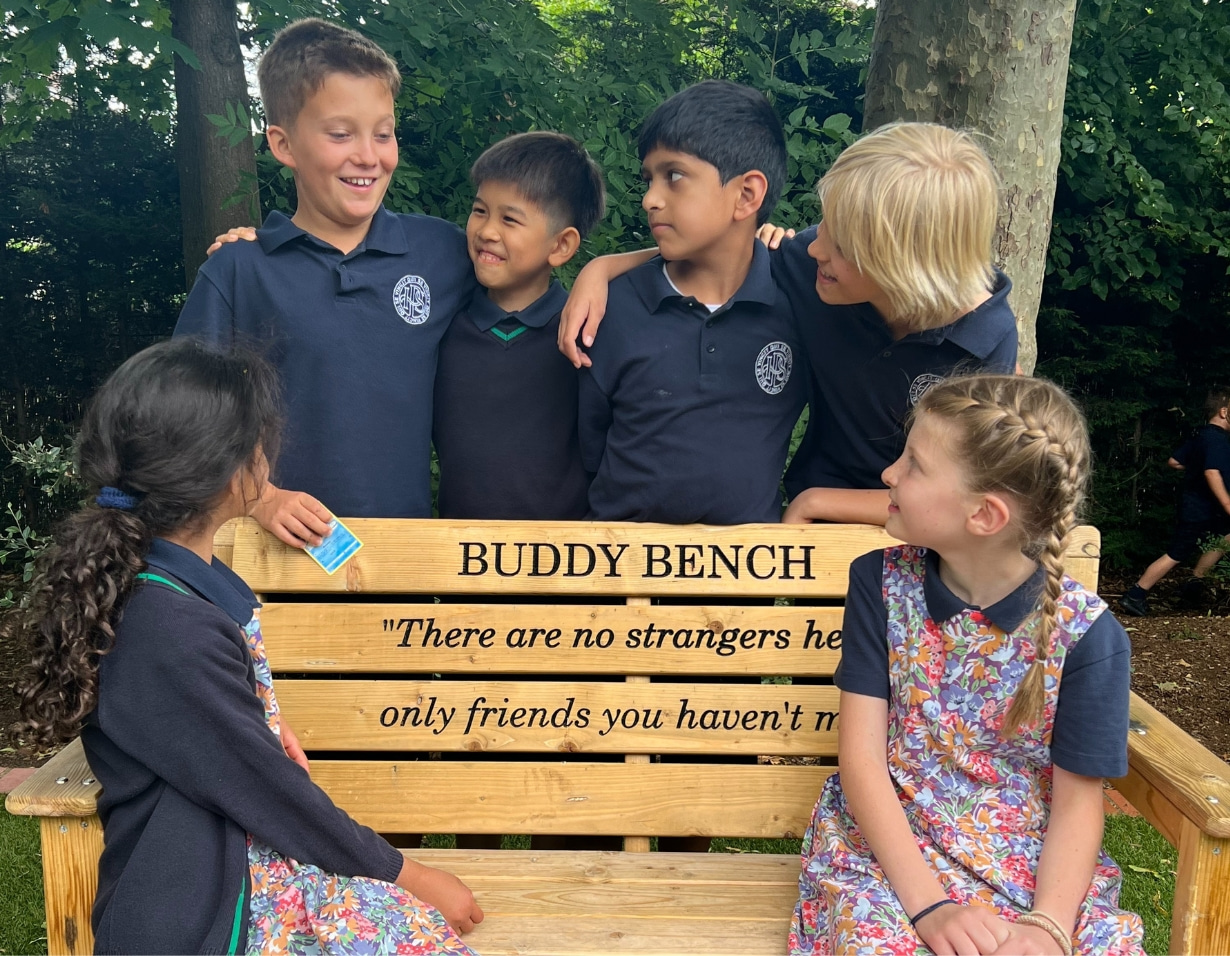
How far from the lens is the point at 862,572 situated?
209 centimetres

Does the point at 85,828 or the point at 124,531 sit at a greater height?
the point at 124,531

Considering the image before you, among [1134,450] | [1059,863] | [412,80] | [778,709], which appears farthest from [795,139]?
[1134,450]

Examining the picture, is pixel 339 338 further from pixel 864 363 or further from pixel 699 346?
pixel 864 363

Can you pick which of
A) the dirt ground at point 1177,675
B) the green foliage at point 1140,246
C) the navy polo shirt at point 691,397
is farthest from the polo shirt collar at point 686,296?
the green foliage at point 1140,246

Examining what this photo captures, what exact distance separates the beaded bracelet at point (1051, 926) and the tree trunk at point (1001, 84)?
1891mm

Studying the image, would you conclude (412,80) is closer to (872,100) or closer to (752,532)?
(872,100)

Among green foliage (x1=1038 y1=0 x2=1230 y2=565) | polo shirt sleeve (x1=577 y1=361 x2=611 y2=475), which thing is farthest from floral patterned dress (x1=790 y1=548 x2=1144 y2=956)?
green foliage (x1=1038 y1=0 x2=1230 y2=565)

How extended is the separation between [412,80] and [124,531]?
2788 mm

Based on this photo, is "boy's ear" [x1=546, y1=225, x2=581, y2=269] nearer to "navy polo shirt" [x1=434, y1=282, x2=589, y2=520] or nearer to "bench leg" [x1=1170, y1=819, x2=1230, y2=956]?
"navy polo shirt" [x1=434, y1=282, x2=589, y2=520]

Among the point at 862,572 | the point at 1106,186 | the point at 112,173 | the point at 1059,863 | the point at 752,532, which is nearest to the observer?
the point at 1059,863

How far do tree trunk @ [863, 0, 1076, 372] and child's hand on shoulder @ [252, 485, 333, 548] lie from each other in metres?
1.93

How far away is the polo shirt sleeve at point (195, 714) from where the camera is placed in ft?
5.58

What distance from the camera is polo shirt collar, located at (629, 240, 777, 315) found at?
8.23 ft

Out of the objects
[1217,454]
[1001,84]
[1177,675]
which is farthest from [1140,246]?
[1001,84]
